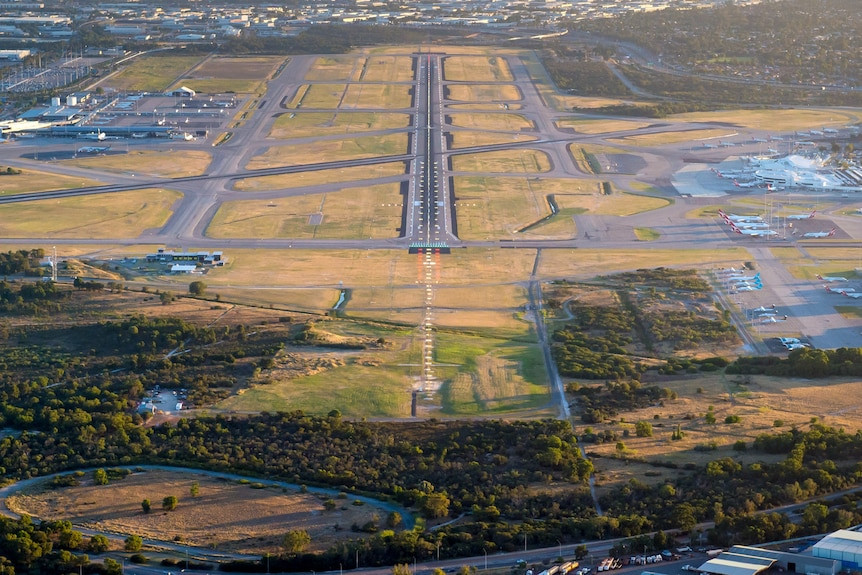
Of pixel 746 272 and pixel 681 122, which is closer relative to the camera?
pixel 746 272

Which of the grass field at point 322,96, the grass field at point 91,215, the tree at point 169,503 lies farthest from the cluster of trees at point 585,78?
the tree at point 169,503

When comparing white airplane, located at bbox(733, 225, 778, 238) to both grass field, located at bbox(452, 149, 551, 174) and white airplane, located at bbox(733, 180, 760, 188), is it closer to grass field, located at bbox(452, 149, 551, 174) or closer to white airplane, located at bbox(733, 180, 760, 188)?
white airplane, located at bbox(733, 180, 760, 188)

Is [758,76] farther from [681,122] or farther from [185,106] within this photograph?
[185,106]

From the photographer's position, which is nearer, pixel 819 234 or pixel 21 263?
pixel 21 263

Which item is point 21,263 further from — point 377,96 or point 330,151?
point 377,96

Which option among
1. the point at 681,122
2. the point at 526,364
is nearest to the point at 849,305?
the point at 526,364

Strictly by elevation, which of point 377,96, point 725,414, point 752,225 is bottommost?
point 377,96

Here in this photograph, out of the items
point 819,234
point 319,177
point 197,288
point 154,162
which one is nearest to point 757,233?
point 819,234
